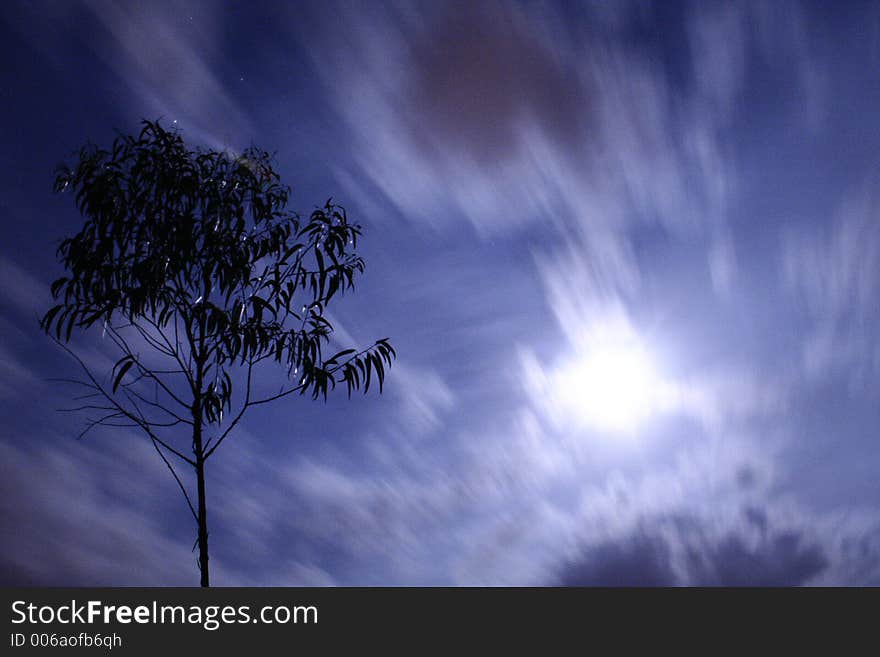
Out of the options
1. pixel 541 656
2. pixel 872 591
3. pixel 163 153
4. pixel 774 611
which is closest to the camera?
pixel 541 656

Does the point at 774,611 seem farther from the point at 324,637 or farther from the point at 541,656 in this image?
the point at 324,637

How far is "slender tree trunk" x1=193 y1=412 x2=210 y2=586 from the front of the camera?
14.6 ft

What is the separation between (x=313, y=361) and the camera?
16.6ft

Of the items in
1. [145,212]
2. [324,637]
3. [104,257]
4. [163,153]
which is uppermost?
[163,153]

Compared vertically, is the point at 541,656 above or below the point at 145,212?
below

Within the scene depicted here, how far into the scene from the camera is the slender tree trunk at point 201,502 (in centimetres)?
446

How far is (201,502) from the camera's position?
4551 mm

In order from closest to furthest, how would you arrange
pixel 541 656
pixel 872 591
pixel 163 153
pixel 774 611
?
1. pixel 541 656
2. pixel 774 611
3. pixel 872 591
4. pixel 163 153

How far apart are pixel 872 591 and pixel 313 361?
3993 millimetres

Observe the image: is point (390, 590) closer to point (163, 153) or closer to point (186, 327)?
point (186, 327)

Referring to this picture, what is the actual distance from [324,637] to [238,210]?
3342mm

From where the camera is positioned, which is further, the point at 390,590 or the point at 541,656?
the point at 390,590

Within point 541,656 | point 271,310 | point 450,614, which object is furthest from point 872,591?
point 271,310

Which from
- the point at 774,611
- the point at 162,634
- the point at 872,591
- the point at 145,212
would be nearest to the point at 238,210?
the point at 145,212
